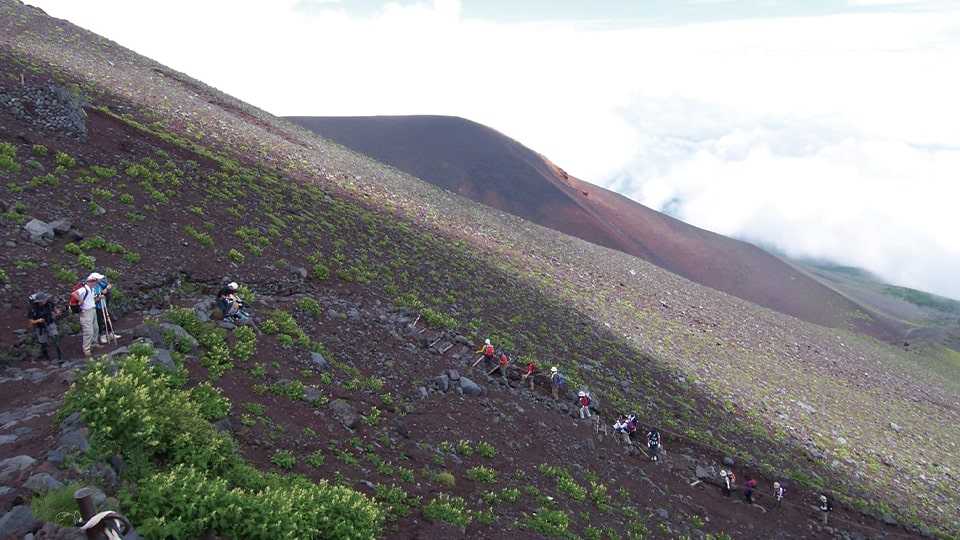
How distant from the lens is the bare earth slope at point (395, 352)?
524 inches

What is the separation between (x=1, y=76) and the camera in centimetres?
2570

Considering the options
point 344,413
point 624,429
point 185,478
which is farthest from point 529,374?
point 185,478

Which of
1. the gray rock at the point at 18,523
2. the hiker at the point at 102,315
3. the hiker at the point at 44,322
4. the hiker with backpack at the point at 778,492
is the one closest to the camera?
the gray rock at the point at 18,523

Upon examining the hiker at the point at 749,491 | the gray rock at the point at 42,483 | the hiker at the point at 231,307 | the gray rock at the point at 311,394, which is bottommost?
the hiker at the point at 749,491

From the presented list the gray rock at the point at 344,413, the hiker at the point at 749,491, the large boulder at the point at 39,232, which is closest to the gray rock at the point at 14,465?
the gray rock at the point at 344,413

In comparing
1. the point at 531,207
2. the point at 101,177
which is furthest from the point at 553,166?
the point at 101,177

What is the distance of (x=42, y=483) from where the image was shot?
730 centimetres

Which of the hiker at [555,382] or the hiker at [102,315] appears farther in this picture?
the hiker at [555,382]

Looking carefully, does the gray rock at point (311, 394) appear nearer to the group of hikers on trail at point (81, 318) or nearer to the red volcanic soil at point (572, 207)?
the group of hikers on trail at point (81, 318)

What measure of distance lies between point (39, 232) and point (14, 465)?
1220cm

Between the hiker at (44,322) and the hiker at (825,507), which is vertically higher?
the hiker at (44,322)

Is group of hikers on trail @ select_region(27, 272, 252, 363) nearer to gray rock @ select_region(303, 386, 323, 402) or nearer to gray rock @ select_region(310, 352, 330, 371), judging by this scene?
gray rock @ select_region(303, 386, 323, 402)

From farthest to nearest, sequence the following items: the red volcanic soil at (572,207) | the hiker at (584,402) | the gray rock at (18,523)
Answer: the red volcanic soil at (572,207) → the hiker at (584,402) → the gray rock at (18,523)

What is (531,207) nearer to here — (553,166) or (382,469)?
(553,166)
